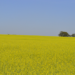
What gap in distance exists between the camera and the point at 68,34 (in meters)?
66.3

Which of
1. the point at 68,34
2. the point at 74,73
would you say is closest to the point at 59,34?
the point at 68,34

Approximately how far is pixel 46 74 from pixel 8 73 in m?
1.11

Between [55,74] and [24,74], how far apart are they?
897mm

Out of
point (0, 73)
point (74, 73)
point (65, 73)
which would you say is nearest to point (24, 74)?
point (0, 73)

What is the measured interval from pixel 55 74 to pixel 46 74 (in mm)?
268

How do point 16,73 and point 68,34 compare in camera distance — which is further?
point 68,34

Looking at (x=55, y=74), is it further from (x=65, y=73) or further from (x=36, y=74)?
(x=36, y=74)

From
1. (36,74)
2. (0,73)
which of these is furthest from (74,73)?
(0,73)

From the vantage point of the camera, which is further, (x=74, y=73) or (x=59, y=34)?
(x=59, y=34)

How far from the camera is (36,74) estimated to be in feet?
10.4

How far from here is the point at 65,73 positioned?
3.30 meters

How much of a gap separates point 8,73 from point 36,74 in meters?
0.82

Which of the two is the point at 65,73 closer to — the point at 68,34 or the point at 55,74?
the point at 55,74

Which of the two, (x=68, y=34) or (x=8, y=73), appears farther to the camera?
(x=68, y=34)
